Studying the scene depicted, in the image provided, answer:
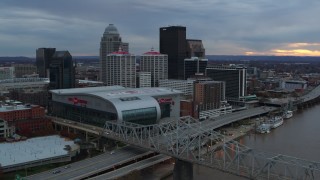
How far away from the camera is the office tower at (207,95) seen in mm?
34312

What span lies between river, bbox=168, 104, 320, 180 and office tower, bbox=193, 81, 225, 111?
19.5ft

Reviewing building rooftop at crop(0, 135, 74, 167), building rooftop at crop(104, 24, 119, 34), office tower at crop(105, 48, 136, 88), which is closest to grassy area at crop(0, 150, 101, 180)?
building rooftop at crop(0, 135, 74, 167)

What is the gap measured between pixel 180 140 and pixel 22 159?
735cm

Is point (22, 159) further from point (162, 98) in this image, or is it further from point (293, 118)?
point (293, 118)

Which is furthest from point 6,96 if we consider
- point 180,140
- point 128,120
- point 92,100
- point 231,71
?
point 180,140

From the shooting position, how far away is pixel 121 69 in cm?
4575

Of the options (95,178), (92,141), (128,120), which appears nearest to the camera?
(95,178)

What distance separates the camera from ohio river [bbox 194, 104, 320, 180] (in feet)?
63.5

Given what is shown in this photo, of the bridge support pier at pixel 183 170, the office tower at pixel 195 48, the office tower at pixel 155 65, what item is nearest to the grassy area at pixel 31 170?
the bridge support pier at pixel 183 170

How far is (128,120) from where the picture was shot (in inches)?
1053

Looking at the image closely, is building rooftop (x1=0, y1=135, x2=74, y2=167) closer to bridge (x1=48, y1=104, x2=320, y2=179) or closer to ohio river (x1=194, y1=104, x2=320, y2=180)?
bridge (x1=48, y1=104, x2=320, y2=179)

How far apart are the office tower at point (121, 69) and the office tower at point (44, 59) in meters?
16.6

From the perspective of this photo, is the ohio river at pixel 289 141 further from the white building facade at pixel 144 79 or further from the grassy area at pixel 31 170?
the white building facade at pixel 144 79

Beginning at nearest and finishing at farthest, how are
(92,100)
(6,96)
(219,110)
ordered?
(92,100), (219,110), (6,96)
